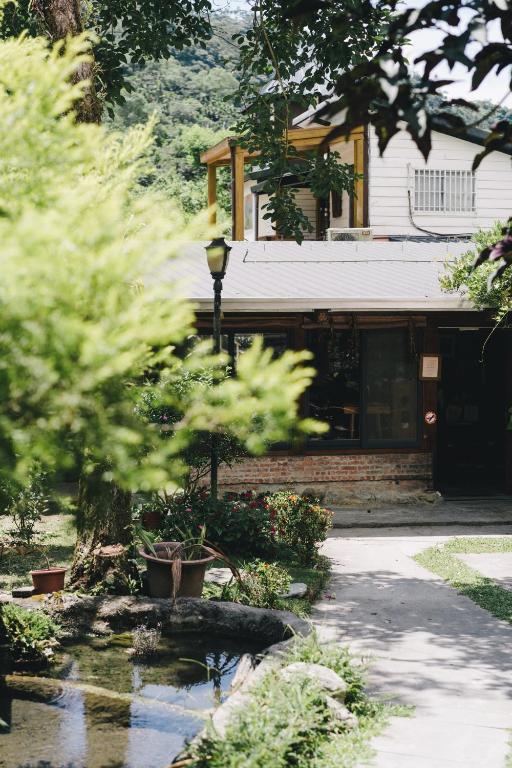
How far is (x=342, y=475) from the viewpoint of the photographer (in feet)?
47.4

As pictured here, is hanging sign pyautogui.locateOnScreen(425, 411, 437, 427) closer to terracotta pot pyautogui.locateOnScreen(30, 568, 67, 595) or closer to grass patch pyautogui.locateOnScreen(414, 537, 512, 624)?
grass patch pyautogui.locateOnScreen(414, 537, 512, 624)

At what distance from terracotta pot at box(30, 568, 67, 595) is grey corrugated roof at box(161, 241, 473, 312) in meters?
3.95

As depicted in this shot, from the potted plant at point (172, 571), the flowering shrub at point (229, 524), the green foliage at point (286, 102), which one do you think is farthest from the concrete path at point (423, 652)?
the green foliage at point (286, 102)

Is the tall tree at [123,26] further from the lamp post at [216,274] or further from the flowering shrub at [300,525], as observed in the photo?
the flowering shrub at [300,525]

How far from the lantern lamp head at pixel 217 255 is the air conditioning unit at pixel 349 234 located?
22.4 ft

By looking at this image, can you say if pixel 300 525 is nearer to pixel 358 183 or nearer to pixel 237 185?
pixel 358 183

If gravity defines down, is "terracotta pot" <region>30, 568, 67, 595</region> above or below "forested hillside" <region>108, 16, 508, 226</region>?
below

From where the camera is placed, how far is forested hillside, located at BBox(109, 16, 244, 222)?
135 ft

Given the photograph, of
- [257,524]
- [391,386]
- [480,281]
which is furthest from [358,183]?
[257,524]

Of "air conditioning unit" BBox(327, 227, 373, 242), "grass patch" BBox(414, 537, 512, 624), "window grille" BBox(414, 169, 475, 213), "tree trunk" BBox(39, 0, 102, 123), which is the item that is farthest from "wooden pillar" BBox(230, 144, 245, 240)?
"tree trunk" BBox(39, 0, 102, 123)

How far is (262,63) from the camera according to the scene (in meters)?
11.4

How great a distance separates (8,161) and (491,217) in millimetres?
17965

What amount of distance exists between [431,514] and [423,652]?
6.47 metres

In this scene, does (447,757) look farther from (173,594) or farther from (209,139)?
(209,139)
